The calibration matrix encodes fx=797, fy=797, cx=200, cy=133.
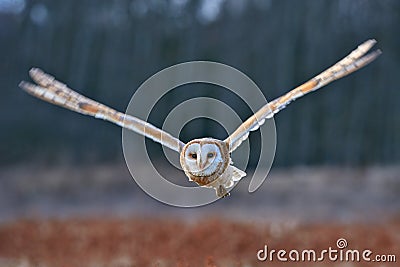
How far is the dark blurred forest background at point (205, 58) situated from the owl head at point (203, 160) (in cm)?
1262

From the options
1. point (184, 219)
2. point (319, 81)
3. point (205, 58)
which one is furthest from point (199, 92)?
point (319, 81)

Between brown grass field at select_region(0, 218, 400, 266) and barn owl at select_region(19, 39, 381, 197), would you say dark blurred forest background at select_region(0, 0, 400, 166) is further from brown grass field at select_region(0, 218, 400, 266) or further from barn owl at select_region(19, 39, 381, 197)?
barn owl at select_region(19, 39, 381, 197)

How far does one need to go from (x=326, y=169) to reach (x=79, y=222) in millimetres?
6648

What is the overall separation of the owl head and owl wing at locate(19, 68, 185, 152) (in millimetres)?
362

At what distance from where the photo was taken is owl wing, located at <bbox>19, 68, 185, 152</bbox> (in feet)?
→ 16.8

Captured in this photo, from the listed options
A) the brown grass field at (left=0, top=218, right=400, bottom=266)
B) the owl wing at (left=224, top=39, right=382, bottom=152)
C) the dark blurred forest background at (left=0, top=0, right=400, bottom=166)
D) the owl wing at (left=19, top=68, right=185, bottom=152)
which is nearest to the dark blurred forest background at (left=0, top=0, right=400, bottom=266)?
the dark blurred forest background at (left=0, top=0, right=400, bottom=166)

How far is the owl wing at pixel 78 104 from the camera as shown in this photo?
5107 mm

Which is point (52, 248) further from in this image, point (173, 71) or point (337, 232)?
point (173, 71)

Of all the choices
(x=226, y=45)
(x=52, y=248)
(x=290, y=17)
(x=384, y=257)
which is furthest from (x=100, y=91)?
(x=384, y=257)

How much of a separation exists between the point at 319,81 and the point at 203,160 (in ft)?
2.91

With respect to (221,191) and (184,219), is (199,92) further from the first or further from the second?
(221,191)

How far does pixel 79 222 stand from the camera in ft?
44.4

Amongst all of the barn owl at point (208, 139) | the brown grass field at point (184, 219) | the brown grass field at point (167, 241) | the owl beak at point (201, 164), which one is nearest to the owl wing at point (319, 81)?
the barn owl at point (208, 139)

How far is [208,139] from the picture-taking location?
5.15m
